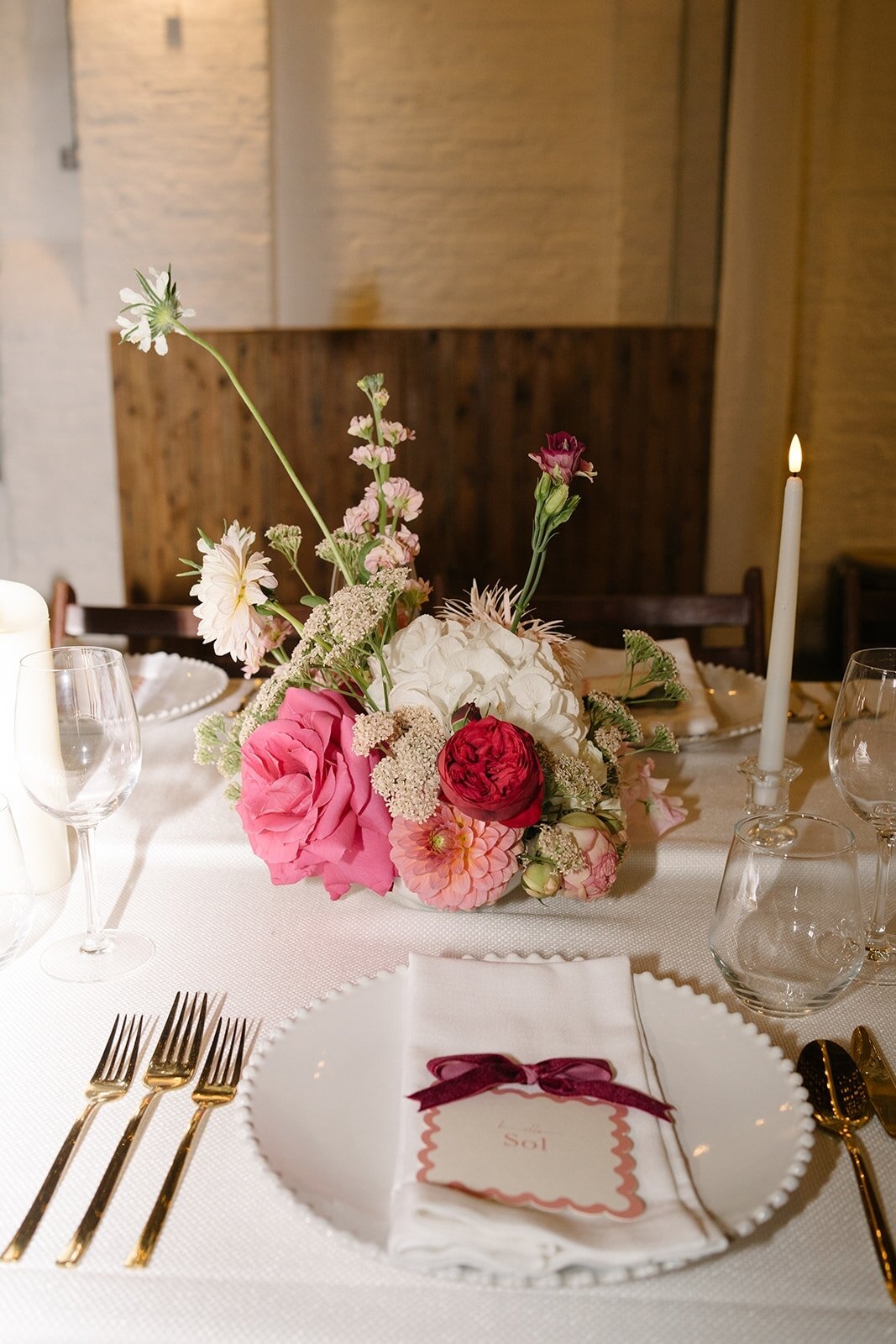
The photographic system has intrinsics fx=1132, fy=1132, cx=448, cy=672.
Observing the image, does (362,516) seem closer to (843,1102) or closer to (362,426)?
(362,426)

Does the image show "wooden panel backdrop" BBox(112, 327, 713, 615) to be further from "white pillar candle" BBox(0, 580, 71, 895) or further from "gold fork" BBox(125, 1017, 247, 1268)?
"gold fork" BBox(125, 1017, 247, 1268)

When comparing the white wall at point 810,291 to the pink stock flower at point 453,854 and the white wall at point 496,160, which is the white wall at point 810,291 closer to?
the white wall at point 496,160

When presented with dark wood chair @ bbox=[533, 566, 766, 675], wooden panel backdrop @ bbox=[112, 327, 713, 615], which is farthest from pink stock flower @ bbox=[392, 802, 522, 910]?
wooden panel backdrop @ bbox=[112, 327, 713, 615]

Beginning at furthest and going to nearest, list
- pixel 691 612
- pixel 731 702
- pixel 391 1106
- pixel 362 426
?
pixel 691 612
pixel 731 702
pixel 362 426
pixel 391 1106

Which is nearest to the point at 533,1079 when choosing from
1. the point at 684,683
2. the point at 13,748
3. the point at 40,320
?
the point at 13,748

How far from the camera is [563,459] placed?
942 mm

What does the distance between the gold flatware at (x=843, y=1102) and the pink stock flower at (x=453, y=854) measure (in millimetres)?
267

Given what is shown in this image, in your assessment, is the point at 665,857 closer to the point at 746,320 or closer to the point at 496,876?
the point at 496,876

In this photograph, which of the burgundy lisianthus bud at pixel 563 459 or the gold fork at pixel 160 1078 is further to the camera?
the burgundy lisianthus bud at pixel 563 459

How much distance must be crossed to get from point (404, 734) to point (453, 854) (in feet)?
0.35

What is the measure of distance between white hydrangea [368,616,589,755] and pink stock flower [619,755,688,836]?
0.41 feet

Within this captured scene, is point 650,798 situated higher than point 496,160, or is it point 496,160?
point 496,160

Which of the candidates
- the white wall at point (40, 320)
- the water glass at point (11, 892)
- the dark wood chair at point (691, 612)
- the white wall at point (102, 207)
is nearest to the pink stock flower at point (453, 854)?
the water glass at point (11, 892)

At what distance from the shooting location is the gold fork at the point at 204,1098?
609 millimetres
